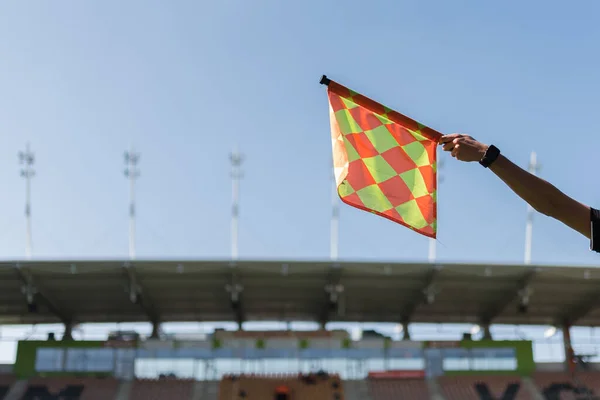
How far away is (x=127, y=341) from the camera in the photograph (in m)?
36.7

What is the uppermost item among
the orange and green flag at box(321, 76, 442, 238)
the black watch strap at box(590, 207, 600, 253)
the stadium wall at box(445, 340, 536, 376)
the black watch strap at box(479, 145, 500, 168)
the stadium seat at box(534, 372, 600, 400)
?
the orange and green flag at box(321, 76, 442, 238)

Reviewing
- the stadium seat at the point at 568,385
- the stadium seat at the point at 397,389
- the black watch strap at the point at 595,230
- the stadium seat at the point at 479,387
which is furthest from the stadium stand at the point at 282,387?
the black watch strap at the point at 595,230

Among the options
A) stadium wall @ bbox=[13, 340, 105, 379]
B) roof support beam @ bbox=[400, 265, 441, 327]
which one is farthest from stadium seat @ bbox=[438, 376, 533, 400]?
stadium wall @ bbox=[13, 340, 105, 379]

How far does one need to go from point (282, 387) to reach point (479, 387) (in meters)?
9.30

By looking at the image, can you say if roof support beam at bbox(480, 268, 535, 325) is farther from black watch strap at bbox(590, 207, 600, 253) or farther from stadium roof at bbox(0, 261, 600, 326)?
black watch strap at bbox(590, 207, 600, 253)

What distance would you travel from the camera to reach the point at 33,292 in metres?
34.7

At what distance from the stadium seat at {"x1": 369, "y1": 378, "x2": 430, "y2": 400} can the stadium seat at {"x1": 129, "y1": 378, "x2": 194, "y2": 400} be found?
27.5 ft

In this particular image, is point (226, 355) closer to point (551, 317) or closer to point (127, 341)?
point (127, 341)

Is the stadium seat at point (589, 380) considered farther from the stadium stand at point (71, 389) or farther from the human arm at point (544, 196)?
the human arm at point (544, 196)

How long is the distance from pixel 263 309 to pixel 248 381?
470 centimetres

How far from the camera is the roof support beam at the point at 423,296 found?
112 ft

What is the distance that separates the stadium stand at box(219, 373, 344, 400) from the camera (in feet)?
112

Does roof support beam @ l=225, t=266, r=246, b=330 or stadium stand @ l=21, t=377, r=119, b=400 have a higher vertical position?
roof support beam @ l=225, t=266, r=246, b=330

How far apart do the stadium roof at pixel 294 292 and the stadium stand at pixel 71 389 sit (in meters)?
3.59
